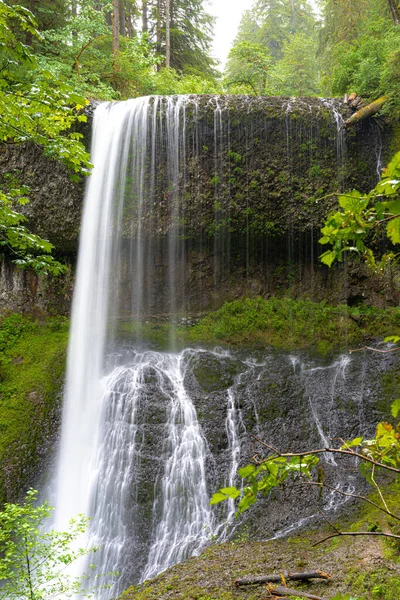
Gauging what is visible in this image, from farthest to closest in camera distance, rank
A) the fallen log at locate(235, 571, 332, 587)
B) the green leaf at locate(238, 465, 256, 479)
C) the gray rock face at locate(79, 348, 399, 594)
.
Answer: 1. the gray rock face at locate(79, 348, 399, 594)
2. the fallen log at locate(235, 571, 332, 587)
3. the green leaf at locate(238, 465, 256, 479)

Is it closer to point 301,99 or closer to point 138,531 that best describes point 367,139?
point 301,99

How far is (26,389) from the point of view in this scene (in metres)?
8.94

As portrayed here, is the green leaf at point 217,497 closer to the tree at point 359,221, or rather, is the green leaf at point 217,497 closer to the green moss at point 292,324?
the tree at point 359,221

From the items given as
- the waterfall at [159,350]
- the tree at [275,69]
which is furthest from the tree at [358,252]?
the tree at [275,69]

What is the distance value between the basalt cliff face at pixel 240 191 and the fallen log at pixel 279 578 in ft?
25.5

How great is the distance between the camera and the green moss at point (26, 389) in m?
7.58

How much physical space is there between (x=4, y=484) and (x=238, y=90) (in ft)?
47.5

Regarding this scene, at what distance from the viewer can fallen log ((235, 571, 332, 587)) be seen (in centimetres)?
405

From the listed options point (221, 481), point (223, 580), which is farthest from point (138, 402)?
point (223, 580)

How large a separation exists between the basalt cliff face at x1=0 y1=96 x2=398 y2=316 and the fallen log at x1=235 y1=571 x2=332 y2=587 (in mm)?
7786

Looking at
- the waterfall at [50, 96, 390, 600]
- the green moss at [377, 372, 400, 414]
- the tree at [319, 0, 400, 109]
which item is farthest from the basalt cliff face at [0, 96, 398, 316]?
the green moss at [377, 372, 400, 414]

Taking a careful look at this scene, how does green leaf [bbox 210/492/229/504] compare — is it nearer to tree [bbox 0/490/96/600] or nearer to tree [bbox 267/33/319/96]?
tree [bbox 0/490/96/600]

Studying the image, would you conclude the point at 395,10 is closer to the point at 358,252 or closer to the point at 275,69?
the point at 275,69

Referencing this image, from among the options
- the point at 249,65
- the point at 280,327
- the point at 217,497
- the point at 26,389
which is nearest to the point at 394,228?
the point at 217,497
